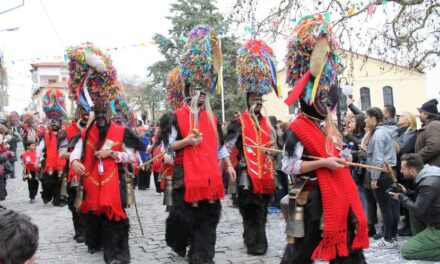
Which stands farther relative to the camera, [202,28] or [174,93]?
[174,93]

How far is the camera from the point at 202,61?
19.0 ft

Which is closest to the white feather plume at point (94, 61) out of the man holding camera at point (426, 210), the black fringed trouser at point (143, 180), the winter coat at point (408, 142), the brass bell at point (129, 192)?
the brass bell at point (129, 192)

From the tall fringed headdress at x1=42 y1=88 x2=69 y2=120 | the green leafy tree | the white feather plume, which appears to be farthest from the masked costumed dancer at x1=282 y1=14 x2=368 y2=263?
the green leafy tree

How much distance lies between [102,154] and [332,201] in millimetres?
2955

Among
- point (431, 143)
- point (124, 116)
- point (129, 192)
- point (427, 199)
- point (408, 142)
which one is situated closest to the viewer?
point (427, 199)

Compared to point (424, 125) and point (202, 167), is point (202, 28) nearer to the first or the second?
point (202, 167)

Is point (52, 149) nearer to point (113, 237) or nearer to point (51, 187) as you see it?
point (51, 187)

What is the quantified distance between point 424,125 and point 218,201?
3674 mm

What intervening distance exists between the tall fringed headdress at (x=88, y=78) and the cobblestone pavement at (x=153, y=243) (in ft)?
6.75

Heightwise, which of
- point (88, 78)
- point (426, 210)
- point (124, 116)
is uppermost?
point (88, 78)

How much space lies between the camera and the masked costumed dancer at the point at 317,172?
394 cm

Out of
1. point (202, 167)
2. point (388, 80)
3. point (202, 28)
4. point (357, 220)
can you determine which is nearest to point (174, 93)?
point (202, 28)

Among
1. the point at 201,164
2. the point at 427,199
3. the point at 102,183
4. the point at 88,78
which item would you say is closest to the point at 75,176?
the point at 102,183

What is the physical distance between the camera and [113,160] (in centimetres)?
582
